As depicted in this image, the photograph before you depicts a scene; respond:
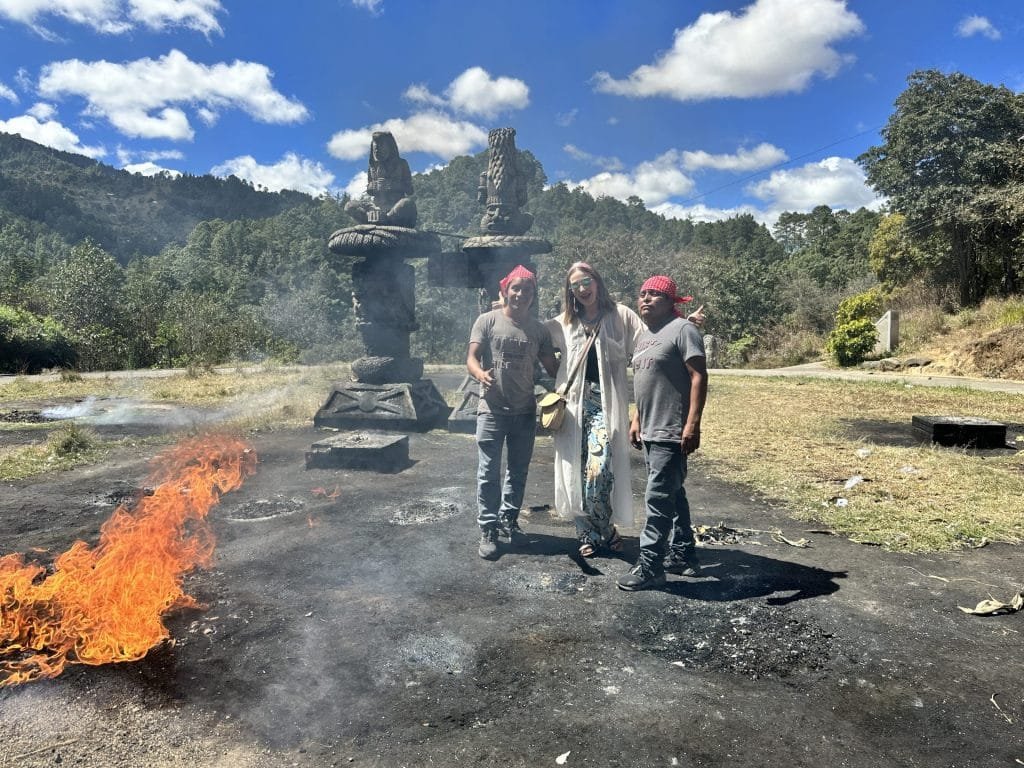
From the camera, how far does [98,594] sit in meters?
3.09

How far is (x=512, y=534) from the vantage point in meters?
4.30

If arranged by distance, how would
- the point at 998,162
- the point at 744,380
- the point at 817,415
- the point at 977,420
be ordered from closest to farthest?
the point at 977,420, the point at 817,415, the point at 744,380, the point at 998,162

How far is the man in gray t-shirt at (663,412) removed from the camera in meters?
3.45

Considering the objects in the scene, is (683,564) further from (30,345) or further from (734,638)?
(30,345)

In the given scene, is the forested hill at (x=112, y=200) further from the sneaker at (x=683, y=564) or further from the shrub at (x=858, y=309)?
the sneaker at (x=683, y=564)

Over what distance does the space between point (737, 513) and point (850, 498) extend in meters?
1.10

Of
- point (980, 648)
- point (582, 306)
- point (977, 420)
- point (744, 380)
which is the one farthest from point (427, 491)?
point (744, 380)

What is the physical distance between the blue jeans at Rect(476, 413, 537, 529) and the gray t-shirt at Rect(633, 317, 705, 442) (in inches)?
38.7

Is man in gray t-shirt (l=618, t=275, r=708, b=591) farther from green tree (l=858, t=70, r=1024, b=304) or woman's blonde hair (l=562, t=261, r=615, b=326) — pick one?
green tree (l=858, t=70, r=1024, b=304)

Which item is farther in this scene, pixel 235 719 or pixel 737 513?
pixel 737 513

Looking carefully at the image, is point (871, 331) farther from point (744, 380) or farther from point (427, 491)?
point (427, 491)

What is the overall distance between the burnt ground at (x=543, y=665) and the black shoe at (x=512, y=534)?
0.19 metres

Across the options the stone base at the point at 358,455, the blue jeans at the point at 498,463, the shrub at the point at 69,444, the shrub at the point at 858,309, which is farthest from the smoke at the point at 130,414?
the shrub at the point at 858,309

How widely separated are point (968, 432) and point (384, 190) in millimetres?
8516
